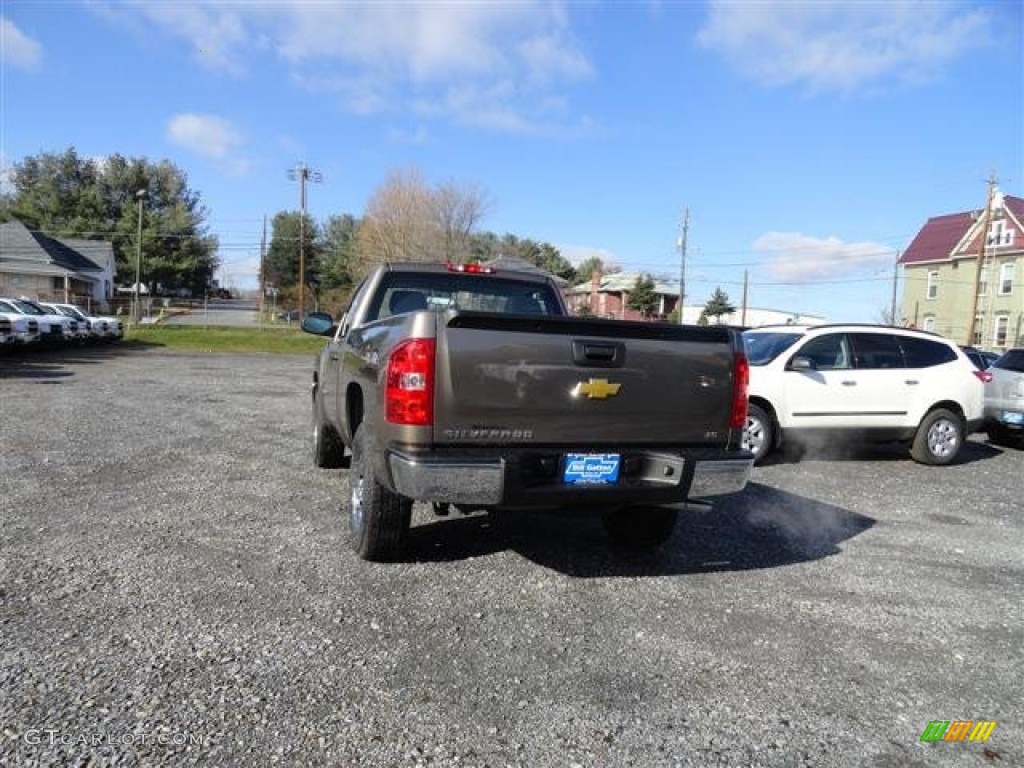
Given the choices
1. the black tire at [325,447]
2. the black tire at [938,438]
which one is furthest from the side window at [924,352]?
the black tire at [325,447]

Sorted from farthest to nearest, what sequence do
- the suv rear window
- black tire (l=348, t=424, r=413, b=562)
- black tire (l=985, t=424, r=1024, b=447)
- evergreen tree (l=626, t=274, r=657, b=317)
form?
evergreen tree (l=626, t=274, r=657, b=317), black tire (l=985, t=424, r=1024, b=447), the suv rear window, black tire (l=348, t=424, r=413, b=562)

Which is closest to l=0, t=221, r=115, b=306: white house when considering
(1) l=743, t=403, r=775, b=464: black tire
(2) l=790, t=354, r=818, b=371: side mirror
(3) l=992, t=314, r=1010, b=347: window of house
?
(1) l=743, t=403, r=775, b=464: black tire

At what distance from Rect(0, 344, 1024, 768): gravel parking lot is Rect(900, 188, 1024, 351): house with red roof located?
38468 mm

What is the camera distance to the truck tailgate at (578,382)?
11.8 feet

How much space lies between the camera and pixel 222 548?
15.1ft

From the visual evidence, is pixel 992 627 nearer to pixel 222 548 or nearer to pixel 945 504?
pixel 945 504

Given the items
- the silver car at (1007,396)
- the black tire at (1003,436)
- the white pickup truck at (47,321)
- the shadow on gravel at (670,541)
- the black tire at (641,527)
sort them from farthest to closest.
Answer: the white pickup truck at (47,321), the black tire at (1003,436), the silver car at (1007,396), the black tire at (641,527), the shadow on gravel at (670,541)

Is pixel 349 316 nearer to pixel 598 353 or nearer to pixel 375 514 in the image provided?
pixel 375 514

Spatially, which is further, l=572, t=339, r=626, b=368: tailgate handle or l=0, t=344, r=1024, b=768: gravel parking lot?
l=572, t=339, r=626, b=368: tailgate handle

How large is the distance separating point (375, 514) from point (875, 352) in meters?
7.18

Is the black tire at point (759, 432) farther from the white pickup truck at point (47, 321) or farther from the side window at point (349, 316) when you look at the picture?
the white pickup truck at point (47, 321)

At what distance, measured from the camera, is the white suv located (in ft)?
28.0

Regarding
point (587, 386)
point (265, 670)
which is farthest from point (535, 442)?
point (265, 670)

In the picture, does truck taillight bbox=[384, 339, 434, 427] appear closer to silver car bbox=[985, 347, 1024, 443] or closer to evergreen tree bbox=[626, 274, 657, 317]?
silver car bbox=[985, 347, 1024, 443]
